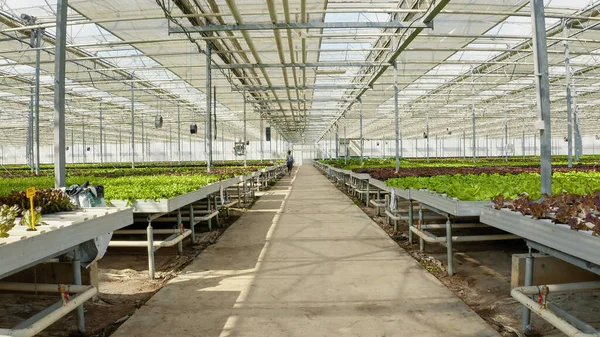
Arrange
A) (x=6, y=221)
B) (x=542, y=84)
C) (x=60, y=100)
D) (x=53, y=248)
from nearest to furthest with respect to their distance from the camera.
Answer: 1. (x=6, y=221)
2. (x=53, y=248)
3. (x=542, y=84)
4. (x=60, y=100)

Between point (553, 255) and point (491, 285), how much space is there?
1.85 metres

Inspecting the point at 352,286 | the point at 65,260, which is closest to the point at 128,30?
the point at 65,260

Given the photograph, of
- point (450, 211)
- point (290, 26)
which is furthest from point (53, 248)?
point (290, 26)

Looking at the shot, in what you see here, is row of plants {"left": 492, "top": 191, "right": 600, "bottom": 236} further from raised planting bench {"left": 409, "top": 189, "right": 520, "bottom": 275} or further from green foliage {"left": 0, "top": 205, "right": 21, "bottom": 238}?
green foliage {"left": 0, "top": 205, "right": 21, "bottom": 238}

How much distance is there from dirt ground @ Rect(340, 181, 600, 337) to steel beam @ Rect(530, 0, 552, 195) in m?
1.14

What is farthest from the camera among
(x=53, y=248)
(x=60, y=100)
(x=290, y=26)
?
(x=290, y=26)

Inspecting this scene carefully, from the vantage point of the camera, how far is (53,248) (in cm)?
251

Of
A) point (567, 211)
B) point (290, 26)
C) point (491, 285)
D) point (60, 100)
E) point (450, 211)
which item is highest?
point (290, 26)

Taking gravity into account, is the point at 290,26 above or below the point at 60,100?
above

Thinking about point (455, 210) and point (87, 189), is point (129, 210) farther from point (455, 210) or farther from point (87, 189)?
point (455, 210)

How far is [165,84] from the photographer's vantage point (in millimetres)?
18953

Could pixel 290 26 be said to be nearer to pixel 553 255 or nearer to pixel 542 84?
pixel 542 84

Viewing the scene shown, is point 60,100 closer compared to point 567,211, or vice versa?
point 567,211

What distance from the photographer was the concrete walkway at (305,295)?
10.8ft
